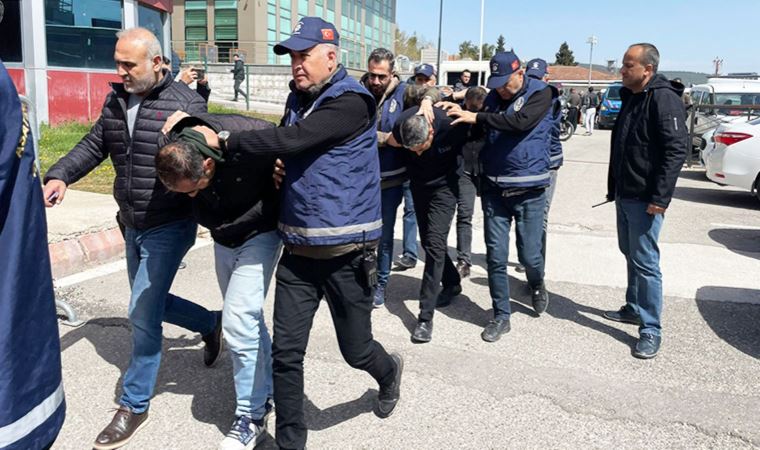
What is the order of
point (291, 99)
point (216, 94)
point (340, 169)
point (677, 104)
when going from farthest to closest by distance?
point (216, 94) → point (677, 104) → point (291, 99) → point (340, 169)

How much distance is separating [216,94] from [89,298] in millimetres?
24084

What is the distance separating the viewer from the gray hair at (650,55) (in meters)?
4.27

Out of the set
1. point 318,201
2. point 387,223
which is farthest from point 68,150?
point 318,201

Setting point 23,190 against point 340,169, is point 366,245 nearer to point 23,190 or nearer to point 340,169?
point 340,169

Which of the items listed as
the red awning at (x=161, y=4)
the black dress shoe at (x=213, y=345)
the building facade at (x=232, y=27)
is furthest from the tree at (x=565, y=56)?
the black dress shoe at (x=213, y=345)

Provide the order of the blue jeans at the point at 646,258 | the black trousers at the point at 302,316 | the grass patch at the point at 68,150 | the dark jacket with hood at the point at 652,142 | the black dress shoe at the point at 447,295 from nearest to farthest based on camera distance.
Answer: the black trousers at the point at 302,316
the dark jacket with hood at the point at 652,142
the blue jeans at the point at 646,258
the black dress shoe at the point at 447,295
the grass patch at the point at 68,150

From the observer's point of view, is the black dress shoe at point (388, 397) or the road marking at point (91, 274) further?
the road marking at point (91, 274)

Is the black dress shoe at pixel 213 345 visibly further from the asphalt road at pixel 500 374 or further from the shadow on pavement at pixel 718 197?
the shadow on pavement at pixel 718 197

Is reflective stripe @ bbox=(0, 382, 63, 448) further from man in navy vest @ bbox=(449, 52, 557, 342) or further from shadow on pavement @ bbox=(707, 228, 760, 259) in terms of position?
shadow on pavement @ bbox=(707, 228, 760, 259)

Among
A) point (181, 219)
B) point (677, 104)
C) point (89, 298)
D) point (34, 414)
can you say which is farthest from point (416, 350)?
point (34, 414)

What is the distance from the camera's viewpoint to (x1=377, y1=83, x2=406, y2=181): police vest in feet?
15.8

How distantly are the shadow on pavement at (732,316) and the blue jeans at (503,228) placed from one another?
1.49m

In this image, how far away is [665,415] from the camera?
354cm

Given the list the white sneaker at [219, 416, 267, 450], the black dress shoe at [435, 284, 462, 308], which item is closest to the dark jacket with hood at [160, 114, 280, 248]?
the white sneaker at [219, 416, 267, 450]
